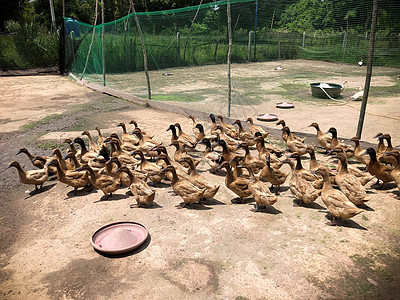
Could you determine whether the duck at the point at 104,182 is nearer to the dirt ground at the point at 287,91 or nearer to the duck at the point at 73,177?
the duck at the point at 73,177

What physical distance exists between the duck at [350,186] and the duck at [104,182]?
451cm

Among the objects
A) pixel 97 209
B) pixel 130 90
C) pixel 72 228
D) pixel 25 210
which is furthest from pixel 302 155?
pixel 130 90

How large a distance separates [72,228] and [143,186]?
1.48m

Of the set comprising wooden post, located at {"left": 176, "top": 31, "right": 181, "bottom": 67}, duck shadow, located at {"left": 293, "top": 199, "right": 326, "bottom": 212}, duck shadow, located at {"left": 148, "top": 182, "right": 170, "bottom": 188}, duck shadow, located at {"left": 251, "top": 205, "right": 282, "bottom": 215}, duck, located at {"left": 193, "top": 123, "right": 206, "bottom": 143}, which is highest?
wooden post, located at {"left": 176, "top": 31, "right": 181, "bottom": 67}

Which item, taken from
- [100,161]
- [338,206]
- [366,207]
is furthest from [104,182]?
[366,207]

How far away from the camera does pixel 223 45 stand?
27.1m

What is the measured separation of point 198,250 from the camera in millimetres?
4988

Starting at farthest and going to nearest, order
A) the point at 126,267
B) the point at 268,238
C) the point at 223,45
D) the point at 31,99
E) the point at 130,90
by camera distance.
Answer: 1. the point at 223,45
2. the point at 130,90
3. the point at 31,99
4. the point at 268,238
5. the point at 126,267

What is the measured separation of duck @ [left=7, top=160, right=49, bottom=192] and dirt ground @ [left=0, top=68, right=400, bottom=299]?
0.27 m

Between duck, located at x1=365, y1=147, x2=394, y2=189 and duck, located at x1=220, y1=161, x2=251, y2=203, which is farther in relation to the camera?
duck, located at x1=365, y1=147, x2=394, y2=189

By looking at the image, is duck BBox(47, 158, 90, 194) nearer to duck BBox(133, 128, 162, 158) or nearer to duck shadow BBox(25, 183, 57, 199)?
duck shadow BBox(25, 183, 57, 199)

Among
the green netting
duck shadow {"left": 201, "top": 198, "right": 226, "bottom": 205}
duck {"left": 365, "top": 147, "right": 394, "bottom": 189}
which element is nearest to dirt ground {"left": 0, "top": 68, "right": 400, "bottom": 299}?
duck shadow {"left": 201, "top": 198, "right": 226, "bottom": 205}

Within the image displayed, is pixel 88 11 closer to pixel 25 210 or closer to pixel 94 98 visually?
pixel 94 98

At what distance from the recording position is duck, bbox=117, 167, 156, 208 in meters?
6.27
